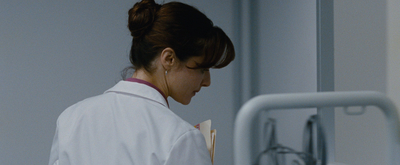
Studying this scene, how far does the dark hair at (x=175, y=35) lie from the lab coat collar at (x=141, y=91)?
5 cm

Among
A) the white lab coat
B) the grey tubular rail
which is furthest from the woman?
the grey tubular rail

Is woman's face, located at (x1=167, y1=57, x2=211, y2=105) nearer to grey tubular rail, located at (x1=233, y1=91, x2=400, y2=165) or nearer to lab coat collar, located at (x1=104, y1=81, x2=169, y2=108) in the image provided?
lab coat collar, located at (x1=104, y1=81, x2=169, y2=108)

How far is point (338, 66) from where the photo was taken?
1.00 metres

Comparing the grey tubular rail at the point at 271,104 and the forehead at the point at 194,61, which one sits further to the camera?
the forehead at the point at 194,61

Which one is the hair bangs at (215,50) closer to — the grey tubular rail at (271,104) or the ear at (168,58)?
the ear at (168,58)

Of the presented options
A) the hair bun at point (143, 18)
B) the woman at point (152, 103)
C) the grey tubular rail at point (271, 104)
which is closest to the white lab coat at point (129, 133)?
the woman at point (152, 103)

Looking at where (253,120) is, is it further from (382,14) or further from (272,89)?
(272,89)

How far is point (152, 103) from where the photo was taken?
64 cm

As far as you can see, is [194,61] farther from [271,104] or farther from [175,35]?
[271,104]

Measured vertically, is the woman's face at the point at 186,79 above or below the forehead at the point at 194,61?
below

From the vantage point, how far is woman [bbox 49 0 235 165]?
587 mm

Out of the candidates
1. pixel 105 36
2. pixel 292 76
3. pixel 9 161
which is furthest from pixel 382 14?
pixel 9 161

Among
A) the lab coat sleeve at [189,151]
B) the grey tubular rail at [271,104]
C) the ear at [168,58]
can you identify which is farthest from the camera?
the ear at [168,58]

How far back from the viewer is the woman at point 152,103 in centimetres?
59
